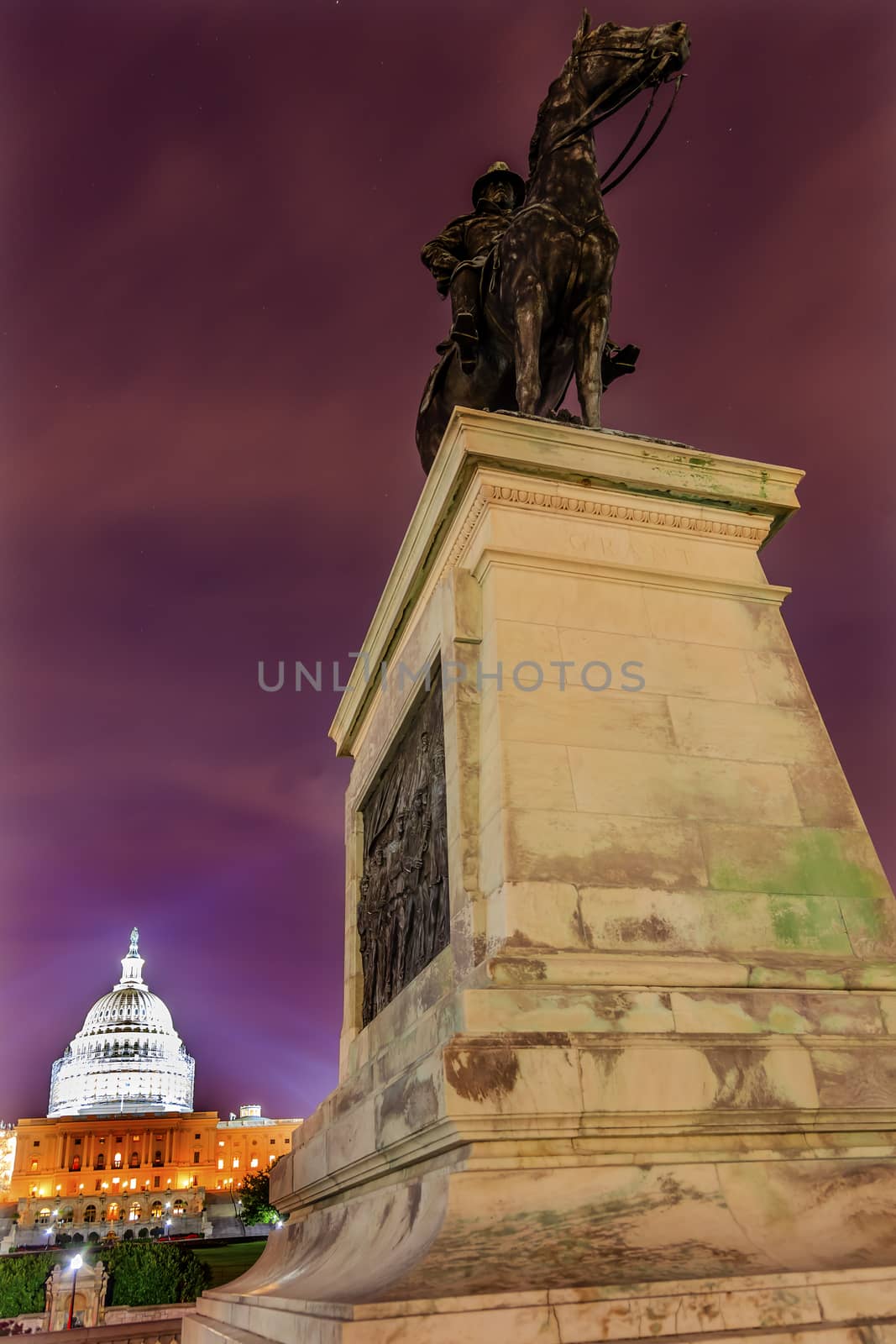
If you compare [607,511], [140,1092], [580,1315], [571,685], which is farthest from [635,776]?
[140,1092]

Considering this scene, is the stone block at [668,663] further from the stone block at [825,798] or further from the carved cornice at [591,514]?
the carved cornice at [591,514]

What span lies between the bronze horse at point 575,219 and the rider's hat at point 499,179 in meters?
2.85

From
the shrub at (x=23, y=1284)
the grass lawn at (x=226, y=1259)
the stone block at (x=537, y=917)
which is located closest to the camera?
the stone block at (x=537, y=917)

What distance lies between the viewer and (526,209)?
9.12m

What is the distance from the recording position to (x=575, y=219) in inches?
357

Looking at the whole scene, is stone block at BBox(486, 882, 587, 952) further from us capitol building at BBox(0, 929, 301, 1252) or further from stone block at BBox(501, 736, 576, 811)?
us capitol building at BBox(0, 929, 301, 1252)

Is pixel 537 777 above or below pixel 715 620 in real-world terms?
below

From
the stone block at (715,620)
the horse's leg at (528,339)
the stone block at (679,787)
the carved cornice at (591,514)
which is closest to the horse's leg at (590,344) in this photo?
the horse's leg at (528,339)

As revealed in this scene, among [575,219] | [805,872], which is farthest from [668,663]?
[575,219]

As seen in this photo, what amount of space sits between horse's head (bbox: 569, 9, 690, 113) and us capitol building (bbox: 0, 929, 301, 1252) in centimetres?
13319

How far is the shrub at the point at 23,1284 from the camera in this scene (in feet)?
118

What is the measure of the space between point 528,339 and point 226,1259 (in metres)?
73.8

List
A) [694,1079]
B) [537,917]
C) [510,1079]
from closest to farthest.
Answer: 1. [510,1079]
2. [694,1079]
3. [537,917]

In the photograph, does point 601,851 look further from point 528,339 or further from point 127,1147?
point 127,1147
